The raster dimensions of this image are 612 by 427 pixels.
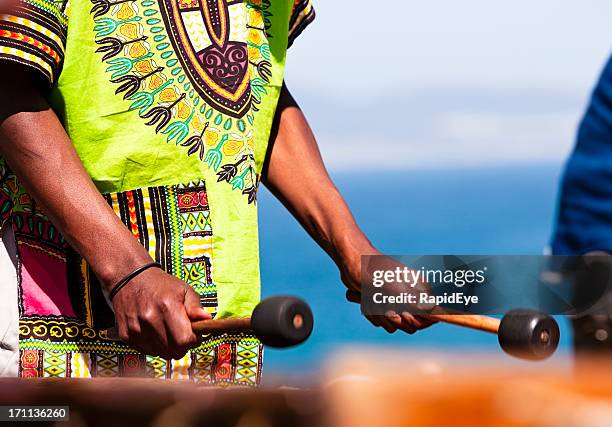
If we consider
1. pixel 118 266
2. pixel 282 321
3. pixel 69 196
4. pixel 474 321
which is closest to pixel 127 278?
pixel 118 266

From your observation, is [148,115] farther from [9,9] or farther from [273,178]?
[273,178]

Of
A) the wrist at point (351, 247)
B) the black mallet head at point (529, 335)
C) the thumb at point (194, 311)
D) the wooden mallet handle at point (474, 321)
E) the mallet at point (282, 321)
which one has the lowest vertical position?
the wrist at point (351, 247)

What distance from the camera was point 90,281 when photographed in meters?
1.68

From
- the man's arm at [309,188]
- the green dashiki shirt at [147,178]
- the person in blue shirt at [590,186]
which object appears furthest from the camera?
the man's arm at [309,188]

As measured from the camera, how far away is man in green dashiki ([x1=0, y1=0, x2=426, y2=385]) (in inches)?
61.8

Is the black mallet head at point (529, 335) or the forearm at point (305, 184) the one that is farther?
the forearm at point (305, 184)

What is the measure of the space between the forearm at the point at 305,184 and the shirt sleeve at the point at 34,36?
19.4 inches

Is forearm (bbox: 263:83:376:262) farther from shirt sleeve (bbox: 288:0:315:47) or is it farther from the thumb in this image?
the thumb

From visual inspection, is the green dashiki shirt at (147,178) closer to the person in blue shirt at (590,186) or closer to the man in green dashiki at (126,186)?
the man in green dashiki at (126,186)

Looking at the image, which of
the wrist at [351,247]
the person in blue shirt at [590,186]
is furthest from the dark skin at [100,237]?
the person in blue shirt at [590,186]

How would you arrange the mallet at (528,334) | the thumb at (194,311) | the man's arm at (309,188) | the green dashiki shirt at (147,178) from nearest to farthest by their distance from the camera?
the mallet at (528,334) → the thumb at (194,311) → the green dashiki shirt at (147,178) → the man's arm at (309,188)

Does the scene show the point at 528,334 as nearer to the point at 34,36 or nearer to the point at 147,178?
the point at 147,178

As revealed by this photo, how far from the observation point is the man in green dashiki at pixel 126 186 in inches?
61.8

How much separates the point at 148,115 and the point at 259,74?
24cm
